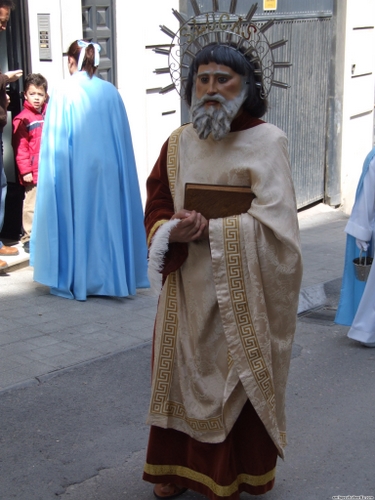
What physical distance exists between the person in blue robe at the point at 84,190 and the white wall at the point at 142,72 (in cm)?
167

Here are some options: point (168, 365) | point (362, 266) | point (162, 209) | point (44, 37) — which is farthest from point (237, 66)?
point (44, 37)

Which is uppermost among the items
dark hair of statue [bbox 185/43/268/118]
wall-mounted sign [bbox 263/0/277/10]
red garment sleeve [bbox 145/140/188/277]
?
wall-mounted sign [bbox 263/0/277/10]

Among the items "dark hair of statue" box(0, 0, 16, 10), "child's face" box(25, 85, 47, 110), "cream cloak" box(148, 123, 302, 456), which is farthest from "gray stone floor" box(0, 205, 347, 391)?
"dark hair of statue" box(0, 0, 16, 10)

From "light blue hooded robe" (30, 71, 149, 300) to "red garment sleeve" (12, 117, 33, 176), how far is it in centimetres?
89

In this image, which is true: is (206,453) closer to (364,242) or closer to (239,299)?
(239,299)

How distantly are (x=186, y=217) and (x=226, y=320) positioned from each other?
447 mm

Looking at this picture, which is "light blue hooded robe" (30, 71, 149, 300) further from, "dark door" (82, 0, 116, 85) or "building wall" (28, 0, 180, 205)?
"dark door" (82, 0, 116, 85)

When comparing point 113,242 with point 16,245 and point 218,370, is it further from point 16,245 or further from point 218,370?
point 218,370

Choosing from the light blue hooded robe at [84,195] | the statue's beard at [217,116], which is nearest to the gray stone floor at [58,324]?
the light blue hooded robe at [84,195]

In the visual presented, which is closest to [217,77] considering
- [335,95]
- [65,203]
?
[65,203]

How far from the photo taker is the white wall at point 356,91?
1096cm

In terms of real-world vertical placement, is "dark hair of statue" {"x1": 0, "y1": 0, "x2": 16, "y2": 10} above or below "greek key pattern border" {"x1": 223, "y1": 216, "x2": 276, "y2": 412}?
above

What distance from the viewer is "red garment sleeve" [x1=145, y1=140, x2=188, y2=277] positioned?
342 centimetres

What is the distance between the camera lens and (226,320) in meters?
3.30
